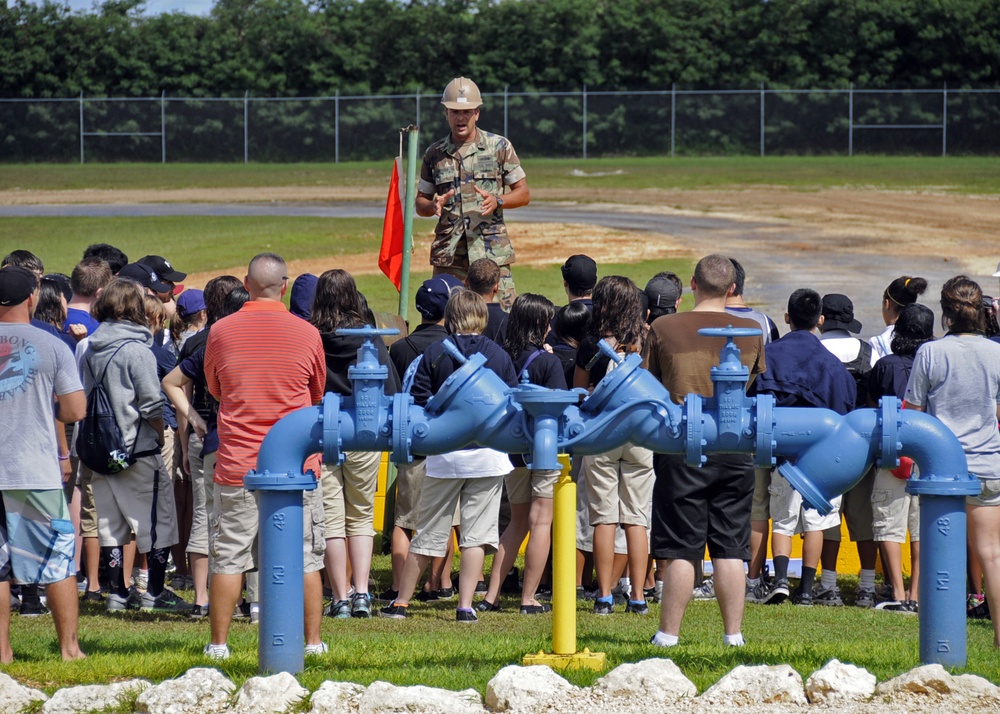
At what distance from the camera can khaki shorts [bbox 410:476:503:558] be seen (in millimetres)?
7078

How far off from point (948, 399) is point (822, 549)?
2.19 metres

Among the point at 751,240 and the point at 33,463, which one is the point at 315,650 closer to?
the point at 33,463

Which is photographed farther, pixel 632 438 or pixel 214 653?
pixel 214 653

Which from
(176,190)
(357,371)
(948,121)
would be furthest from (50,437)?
(948,121)

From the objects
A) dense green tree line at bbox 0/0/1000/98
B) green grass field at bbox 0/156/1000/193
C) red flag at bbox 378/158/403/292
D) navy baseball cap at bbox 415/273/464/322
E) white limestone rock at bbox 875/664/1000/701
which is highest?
dense green tree line at bbox 0/0/1000/98

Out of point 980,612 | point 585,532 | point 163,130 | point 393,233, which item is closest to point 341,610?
point 585,532

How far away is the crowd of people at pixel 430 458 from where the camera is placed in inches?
223

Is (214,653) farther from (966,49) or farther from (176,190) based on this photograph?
(966,49)

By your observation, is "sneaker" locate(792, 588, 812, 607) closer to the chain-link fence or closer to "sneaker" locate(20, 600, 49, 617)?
"sneaker" locate(20, 600, 49, 617)

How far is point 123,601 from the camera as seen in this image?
23.7 ft

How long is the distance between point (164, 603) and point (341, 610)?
1105mm

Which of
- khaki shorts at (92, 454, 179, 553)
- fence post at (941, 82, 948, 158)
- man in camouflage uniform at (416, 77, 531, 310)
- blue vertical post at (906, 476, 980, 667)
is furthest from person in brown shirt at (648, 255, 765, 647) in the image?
fence post at (941, 82, 948, 158)

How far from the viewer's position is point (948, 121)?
1742 inches

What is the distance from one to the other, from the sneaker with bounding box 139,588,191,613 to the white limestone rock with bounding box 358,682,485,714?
2996mm
